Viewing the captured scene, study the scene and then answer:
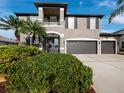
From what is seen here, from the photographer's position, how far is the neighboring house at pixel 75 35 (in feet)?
93.3

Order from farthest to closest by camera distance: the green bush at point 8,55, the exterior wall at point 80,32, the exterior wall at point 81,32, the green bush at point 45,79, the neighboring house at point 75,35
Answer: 1. the exterior wall at point 81,32
2. the exterior wall at point 80,32
3. the neighboring house at point 75,35
4. the green bush at point 8,55
5. the green bush at point 45,79

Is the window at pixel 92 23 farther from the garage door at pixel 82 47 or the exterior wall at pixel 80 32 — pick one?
the garage door at pixel 82 47

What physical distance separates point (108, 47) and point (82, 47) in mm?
5048

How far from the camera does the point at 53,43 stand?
2869 cm

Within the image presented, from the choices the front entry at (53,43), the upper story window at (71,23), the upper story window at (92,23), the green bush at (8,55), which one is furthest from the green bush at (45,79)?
the upper story window at (92,23)

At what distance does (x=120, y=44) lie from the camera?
3134 centimetres

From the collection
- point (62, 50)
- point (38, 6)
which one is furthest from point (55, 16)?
point (62, 50)

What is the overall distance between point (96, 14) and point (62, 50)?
352 inches

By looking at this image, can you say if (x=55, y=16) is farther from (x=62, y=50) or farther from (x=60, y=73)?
(x=60, y=73)

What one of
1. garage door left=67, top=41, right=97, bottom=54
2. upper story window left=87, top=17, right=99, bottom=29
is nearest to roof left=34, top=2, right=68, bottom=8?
upper story window left=87, top=17, right=99, bottom=29

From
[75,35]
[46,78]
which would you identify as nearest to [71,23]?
[75,35]

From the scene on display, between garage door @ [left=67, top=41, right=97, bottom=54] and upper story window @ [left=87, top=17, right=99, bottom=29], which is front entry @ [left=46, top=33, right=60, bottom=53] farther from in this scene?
upper story window @ [left=87, top=17, right=99, bottom=29]

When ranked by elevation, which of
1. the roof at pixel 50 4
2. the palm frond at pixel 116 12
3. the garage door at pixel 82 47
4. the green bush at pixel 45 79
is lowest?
the green bush at pixel 45 79

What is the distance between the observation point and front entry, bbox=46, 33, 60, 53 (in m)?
28.3
